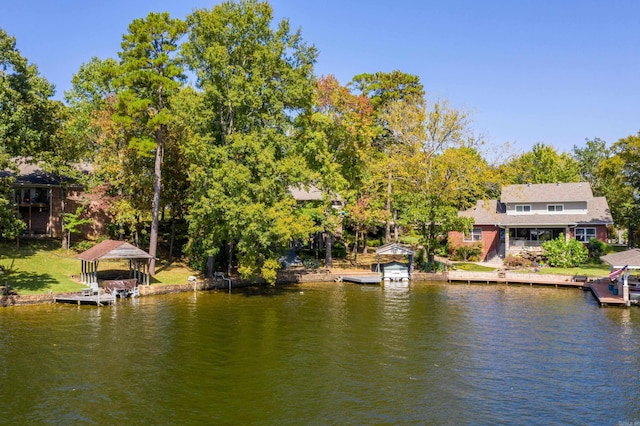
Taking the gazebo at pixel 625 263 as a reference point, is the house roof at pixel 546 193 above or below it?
above

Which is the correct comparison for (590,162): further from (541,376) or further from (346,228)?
(541,376)

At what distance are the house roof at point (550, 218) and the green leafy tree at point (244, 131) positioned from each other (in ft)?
84.4

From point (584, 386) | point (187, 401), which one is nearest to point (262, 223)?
point (187, 401)

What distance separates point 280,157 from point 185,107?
9.26m

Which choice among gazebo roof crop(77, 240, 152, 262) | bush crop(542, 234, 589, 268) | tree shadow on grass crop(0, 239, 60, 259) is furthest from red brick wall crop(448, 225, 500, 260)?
tree shadow on grass crop(0, 239, 60, 259)

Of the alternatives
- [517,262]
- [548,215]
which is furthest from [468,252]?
[548,215]

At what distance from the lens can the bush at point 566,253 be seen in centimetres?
5338

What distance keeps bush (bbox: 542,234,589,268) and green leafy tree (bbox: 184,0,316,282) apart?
28.7 metres

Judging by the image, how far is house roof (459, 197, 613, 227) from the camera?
56.9m

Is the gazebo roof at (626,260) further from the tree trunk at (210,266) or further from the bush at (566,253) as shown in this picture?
the tree trunk at (210,266)

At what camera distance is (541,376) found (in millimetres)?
21734

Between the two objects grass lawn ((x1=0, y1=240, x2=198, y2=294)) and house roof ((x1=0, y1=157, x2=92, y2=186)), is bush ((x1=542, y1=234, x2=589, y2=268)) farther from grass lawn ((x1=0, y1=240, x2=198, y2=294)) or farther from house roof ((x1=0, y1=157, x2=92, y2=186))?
house roof ((x1=0, y1=157, x2=92, y2=186))

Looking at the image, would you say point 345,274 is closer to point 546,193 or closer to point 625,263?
point 625,263

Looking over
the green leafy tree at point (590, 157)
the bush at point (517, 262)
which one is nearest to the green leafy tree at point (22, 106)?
the bush at point (517, 262)
